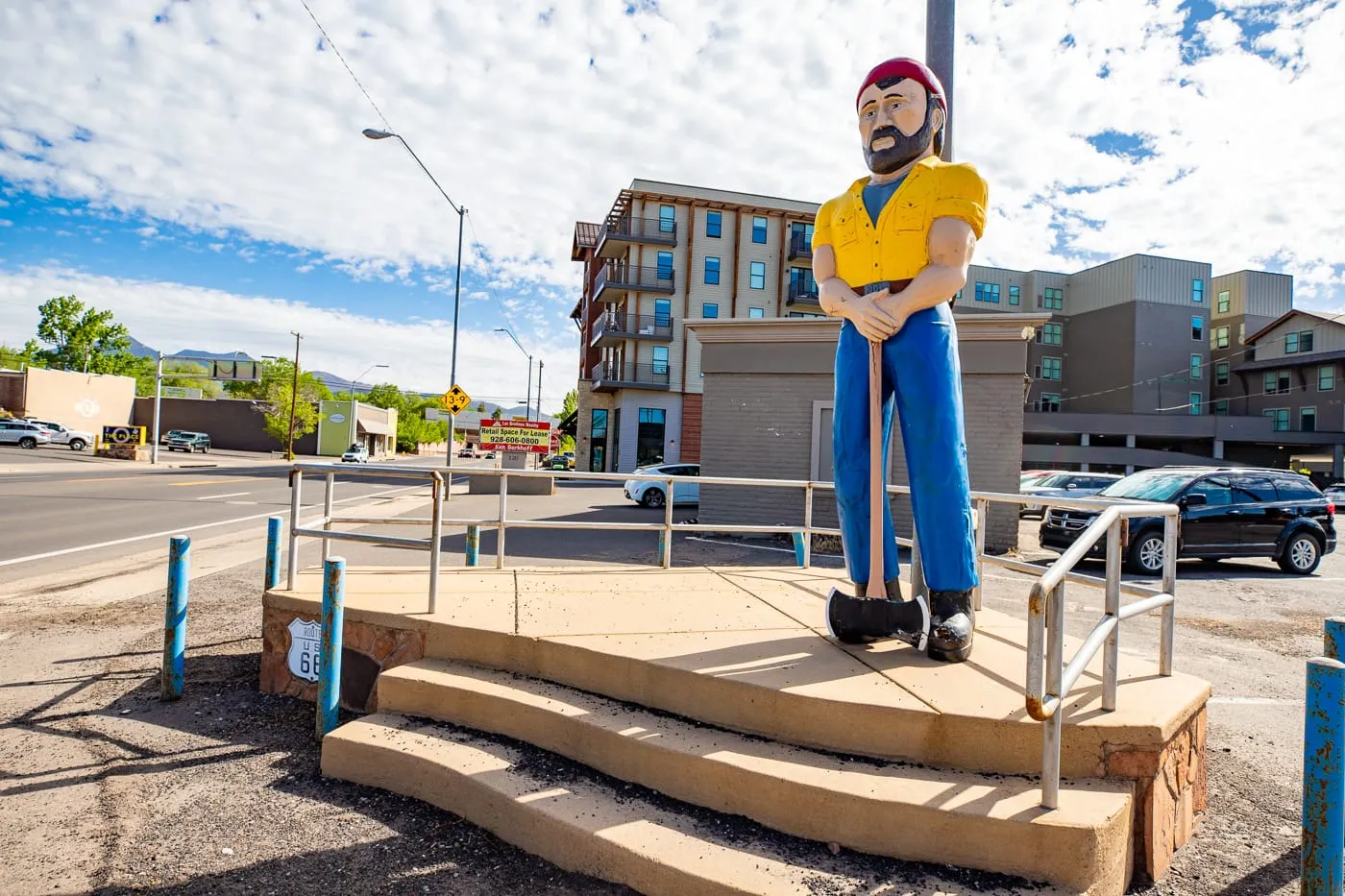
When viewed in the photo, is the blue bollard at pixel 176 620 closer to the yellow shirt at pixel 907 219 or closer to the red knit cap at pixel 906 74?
the yellow shirt at pixel 907 219

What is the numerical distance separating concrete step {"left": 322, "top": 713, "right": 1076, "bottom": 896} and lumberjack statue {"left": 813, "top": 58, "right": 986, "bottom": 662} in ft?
4.88

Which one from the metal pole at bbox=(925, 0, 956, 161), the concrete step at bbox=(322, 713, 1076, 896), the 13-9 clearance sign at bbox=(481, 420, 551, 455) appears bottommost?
the concrete step at bbox=(322, 713, 1076, 896)

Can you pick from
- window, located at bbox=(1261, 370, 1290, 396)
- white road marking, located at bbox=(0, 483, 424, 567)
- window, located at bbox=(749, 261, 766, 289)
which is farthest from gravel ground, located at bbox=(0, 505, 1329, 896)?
window, located at bbox=(1261, 370, 1290, 396)

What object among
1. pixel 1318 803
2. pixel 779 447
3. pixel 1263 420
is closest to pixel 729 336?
pixel 779 447

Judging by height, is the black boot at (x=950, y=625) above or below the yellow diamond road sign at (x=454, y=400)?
below

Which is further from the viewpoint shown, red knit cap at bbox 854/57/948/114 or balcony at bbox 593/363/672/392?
balcony at bbox 593/363/672/392

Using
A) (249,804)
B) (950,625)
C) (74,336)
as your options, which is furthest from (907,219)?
(74,336)

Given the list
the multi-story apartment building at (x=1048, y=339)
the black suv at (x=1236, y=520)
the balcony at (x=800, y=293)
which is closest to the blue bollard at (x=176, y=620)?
the black suv at (x=1236, y=520)

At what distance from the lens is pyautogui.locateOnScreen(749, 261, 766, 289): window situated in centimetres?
4422

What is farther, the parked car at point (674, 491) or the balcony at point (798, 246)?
the balcony at point (798, 246)

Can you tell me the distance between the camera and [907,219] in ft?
12.8

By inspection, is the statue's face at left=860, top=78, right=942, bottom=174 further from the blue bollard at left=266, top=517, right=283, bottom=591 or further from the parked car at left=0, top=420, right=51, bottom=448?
the parked car at left=0, top=420, right=51, bottom=448

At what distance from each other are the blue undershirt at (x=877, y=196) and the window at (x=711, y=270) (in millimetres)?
40562

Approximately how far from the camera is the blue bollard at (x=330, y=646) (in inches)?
164
